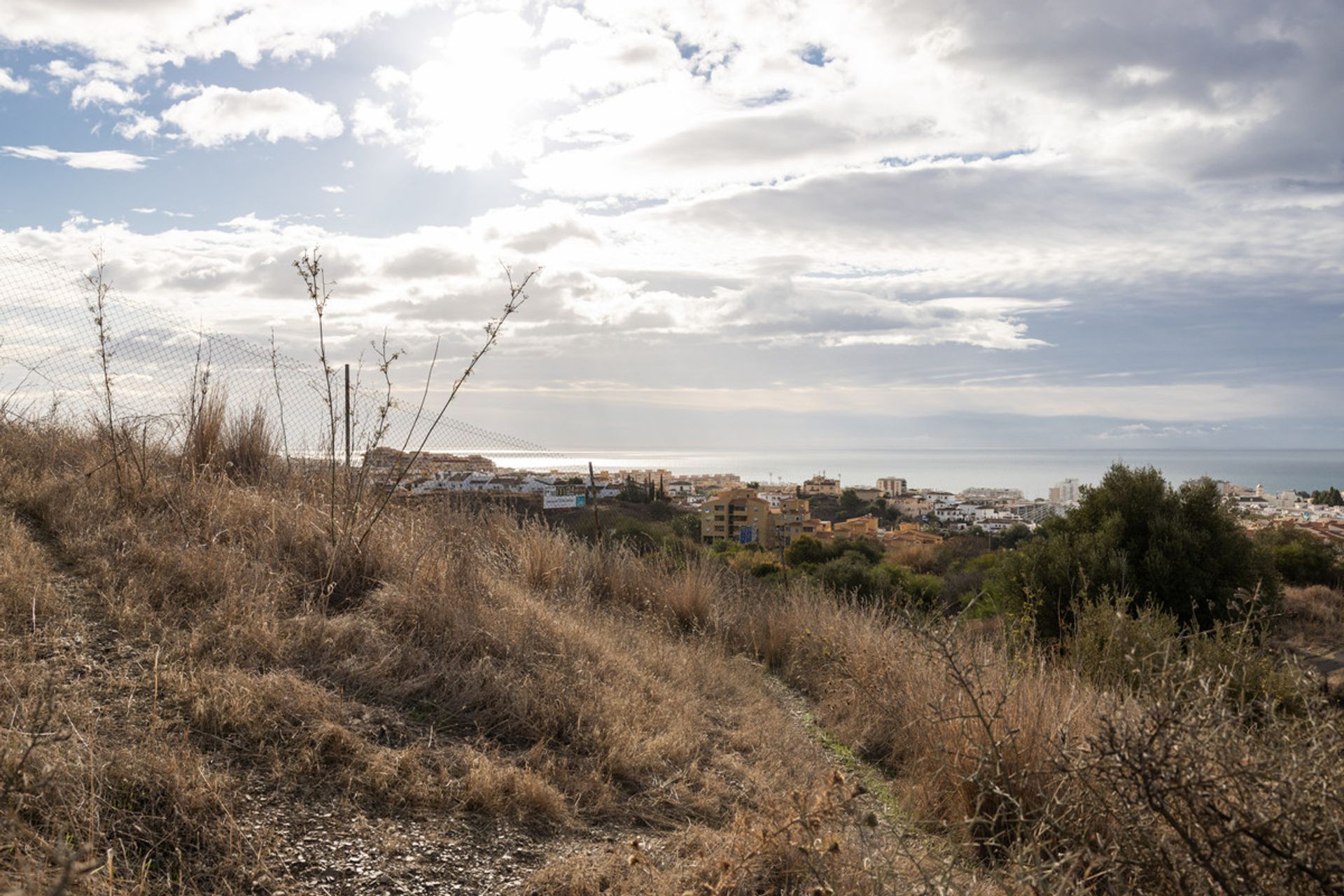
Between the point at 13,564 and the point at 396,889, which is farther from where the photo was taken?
the point at 13,564

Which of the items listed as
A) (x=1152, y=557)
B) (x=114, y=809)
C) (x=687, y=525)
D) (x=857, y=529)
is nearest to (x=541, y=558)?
(x=114, y=809)

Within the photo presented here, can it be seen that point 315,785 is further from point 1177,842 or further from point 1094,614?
point 1094,614

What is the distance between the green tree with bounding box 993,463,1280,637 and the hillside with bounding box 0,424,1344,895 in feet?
9.83

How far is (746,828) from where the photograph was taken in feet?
11.6

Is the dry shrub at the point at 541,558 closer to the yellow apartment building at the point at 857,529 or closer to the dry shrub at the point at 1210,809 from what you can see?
the dry shrub at the point at 1210,809

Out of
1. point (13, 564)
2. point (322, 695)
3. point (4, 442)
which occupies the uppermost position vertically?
point (4, 442)

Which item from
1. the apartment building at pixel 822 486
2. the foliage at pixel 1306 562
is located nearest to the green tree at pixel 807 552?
the foliage at pixel 1306 562

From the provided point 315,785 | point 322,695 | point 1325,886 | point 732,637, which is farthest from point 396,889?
point 732,637

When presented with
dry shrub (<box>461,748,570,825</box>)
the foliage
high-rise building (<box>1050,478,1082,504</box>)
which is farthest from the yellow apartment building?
dry shrub (<box>461,748,570,825</box>)

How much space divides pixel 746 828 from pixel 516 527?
5.49 m

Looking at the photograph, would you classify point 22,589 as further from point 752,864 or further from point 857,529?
point 857,529

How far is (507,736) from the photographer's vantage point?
4398 mm

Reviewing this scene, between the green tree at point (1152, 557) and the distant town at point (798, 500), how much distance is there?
65cm

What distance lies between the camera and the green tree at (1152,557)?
34.6 ft
